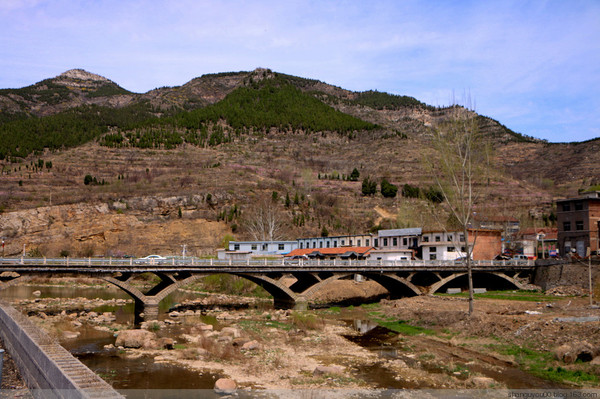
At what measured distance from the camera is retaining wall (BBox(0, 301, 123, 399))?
1043 cm

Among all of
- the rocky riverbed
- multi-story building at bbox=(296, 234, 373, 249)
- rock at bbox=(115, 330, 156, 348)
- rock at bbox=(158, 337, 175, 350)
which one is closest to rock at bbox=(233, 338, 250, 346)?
the rocky riverbed

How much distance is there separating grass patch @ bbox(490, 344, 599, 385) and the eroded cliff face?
6891cm

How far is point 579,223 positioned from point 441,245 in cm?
1770

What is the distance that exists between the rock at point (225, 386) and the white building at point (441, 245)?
50946 mm

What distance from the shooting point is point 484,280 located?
64375mm

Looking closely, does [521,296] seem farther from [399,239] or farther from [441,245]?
[399,239]

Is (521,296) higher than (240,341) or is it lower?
lower

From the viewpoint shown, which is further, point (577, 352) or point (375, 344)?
point (375, 344)

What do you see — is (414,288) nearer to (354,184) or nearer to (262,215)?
(262,215)

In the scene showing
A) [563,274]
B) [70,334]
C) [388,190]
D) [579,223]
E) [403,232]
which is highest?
[388,190]

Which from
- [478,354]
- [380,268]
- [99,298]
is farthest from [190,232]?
[478,354]

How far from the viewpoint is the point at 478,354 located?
2784cm

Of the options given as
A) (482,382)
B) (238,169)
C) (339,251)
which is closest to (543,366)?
(482,382)

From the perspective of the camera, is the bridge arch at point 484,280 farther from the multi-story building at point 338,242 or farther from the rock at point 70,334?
the rock at point 70,334
